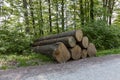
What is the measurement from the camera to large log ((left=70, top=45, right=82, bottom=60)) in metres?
7.39

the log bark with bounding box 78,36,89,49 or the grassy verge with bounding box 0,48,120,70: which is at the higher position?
the log bark with bounding box 78,36,89,49

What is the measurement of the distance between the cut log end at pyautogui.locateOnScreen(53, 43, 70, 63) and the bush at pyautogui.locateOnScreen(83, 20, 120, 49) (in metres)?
3.47

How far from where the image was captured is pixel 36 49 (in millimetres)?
8383

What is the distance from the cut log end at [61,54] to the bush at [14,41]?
2.28m

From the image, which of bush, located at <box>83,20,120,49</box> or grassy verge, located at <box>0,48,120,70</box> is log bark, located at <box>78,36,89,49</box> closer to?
grassy verge, located at <box>0,48,120,70</box>

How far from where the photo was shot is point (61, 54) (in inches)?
273

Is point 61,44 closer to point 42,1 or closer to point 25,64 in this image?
point 25,64

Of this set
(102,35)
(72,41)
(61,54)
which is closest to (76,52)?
(72,41)

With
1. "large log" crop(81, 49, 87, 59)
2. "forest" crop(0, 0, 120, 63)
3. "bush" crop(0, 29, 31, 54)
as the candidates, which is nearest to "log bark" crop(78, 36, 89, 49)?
"large log" crop(81, 49, 87, 59)

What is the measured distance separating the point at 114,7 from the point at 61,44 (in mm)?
14025

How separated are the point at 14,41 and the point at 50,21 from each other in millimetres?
Answer: 6830

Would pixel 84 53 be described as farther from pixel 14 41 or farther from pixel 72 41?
pixel 14 41

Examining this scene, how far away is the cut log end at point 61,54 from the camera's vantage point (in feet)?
22.3

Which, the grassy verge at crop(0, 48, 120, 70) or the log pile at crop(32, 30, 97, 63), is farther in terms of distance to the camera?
the log pile at crop(32, 30, 97, 63)
